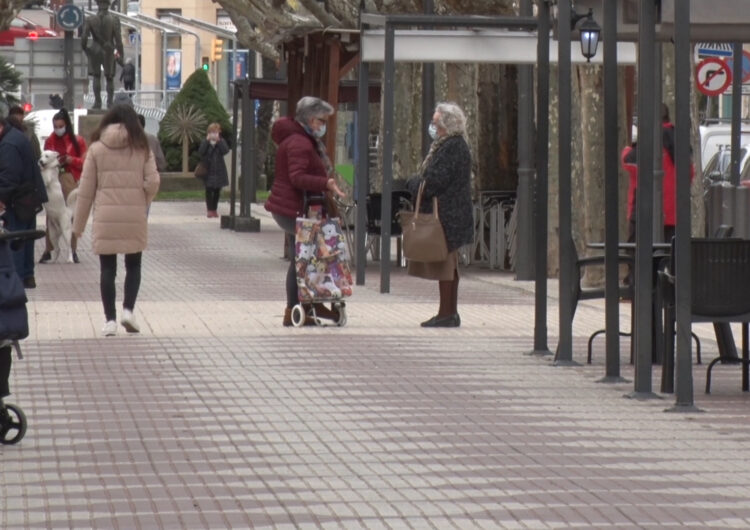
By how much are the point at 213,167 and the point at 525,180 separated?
15245 millimetres

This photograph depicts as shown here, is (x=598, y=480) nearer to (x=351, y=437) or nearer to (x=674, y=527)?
(x=674, y=527)

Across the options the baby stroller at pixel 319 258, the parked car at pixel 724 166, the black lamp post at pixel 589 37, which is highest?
the black lamp post at pixel 589 37

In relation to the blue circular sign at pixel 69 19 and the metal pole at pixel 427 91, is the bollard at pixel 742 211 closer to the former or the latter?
the metal pole at pixel 427 91

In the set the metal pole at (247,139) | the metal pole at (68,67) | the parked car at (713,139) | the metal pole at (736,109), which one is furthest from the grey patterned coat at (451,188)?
the metal pole at (68,67)

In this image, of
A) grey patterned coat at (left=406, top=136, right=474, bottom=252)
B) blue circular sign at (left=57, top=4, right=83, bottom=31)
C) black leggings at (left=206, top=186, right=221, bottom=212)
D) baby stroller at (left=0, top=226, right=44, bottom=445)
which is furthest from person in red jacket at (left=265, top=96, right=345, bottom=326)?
black leggings at (left=206, top=186, right=221, bottom=212)

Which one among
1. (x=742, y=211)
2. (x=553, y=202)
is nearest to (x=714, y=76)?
(x=742, y=211)

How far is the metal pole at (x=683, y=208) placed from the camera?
1000 centimetres

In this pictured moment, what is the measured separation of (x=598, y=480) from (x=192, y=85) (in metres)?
40.8

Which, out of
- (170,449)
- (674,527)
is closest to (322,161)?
(170,449)

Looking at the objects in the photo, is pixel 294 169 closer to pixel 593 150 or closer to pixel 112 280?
pixel 112 280

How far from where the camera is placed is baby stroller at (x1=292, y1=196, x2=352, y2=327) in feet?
48.1

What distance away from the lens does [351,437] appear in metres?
9.38

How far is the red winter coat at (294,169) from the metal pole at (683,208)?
4.61 m

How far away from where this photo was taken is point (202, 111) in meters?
46.8
